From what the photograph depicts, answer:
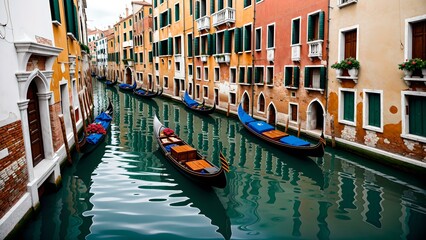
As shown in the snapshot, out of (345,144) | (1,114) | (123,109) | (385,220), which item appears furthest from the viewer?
(123,109)

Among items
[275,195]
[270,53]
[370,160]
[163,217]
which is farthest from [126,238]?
[270,53]

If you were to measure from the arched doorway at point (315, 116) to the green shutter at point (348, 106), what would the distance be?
144 centimetres

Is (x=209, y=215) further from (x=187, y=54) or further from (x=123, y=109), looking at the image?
(x=187, y=54)

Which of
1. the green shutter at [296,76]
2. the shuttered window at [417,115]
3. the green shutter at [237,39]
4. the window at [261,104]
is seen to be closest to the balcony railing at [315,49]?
the green shutter at [296,76]

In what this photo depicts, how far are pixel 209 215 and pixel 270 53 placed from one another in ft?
29.3

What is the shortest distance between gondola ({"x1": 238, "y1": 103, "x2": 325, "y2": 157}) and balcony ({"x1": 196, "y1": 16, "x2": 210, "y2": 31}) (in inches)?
293

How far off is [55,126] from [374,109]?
8.21 metres

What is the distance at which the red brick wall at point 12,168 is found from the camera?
422cm

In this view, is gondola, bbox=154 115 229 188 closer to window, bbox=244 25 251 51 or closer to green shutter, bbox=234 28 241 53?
window, bbox=244 25 251 51

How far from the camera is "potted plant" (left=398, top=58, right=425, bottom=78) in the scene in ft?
22.9

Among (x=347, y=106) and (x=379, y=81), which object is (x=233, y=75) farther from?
(x=379, y=81)

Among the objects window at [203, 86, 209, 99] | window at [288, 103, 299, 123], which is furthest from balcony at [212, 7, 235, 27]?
window at [288, 103, 299, 123]

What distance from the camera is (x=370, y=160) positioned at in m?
8.77

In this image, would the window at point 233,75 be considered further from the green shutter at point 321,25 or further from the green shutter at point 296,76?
the green shutter at point 321,25
